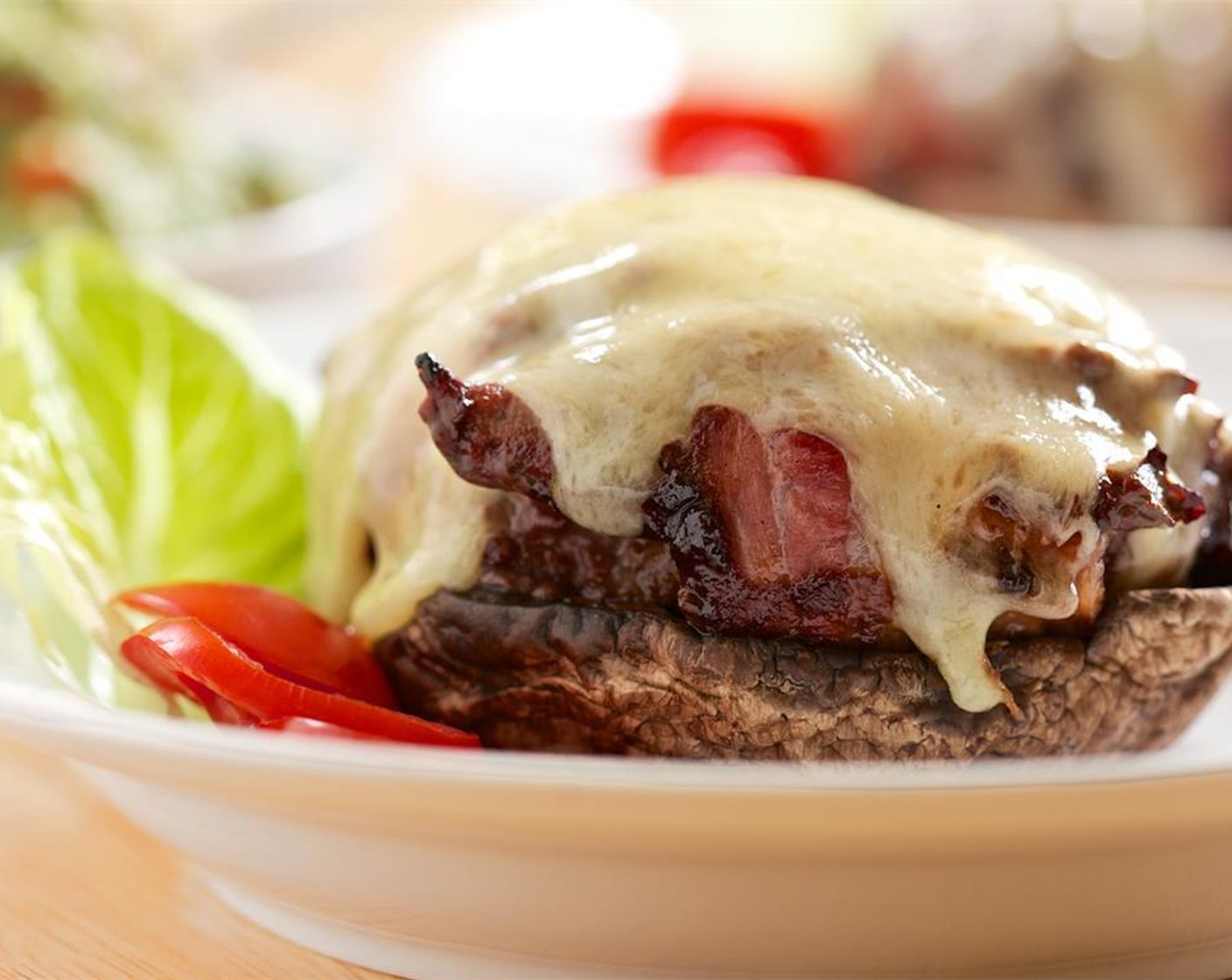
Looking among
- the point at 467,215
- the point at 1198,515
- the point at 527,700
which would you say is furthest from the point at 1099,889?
the point at 467,215

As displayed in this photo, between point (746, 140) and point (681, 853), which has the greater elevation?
point (681, 853)

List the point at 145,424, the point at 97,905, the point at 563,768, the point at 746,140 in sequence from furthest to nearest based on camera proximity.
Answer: the point at 746,140 < the point at 145,424 < the point at 97,905 < the point at 563,768

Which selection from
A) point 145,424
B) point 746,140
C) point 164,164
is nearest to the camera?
point 145,424

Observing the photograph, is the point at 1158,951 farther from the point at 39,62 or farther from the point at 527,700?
the point at 39,62

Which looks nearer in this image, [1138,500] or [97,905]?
[1138,500]

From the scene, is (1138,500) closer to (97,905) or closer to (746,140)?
(97,905)

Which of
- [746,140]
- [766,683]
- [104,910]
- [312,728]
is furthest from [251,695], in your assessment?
[746,140]

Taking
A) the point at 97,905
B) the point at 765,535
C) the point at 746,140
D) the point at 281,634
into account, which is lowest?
the point at 746,140
